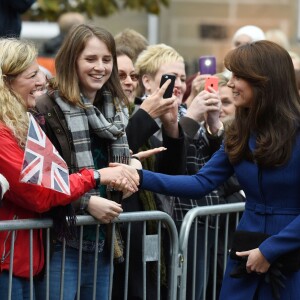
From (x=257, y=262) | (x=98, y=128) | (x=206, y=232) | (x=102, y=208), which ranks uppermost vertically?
(x=98, y=128)

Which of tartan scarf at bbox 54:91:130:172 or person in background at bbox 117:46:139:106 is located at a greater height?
person in background at bbox 117:46:139:106

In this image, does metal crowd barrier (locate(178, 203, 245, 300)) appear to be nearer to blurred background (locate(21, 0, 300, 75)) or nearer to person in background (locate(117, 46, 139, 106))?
person in background (locate(117, 46, 139, 106))

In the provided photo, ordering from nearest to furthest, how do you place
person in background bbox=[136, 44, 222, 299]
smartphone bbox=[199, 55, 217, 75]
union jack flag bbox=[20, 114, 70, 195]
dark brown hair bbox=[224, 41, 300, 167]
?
union jack flag bbox=[20, 114, 70, 195] → dark brown hair bbox=[224, 41, 300, 167] → person in background bbox=[136, 44, 222, 299] → smartphone bbox=[199, 55, 217, 75]

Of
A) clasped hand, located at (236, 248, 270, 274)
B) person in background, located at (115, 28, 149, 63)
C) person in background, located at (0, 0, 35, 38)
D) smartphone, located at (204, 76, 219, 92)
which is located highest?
person in background, located at (0, 0, 35, 38)

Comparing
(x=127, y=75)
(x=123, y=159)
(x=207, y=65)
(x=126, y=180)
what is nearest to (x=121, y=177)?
(x=126, y=180)

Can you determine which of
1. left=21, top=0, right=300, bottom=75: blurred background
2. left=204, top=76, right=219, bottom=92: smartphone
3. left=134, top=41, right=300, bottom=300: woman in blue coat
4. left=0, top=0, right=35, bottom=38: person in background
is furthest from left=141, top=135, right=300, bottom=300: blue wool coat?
left=21, top=0, right=300, bottom=75: blurred background

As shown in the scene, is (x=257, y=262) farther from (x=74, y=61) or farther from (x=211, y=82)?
(x=211, y=82)

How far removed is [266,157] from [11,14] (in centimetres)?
321

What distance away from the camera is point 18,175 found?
5.52 meters

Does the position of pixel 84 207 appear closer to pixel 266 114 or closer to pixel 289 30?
pixel 266 114

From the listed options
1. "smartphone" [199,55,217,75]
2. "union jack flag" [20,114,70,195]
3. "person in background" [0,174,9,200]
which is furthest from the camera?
Result: "smartphone" [199,55,217,75]

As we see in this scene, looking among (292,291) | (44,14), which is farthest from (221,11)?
(292,291)

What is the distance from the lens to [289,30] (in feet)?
56.6

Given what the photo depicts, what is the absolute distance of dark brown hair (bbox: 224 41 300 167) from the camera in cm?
555
